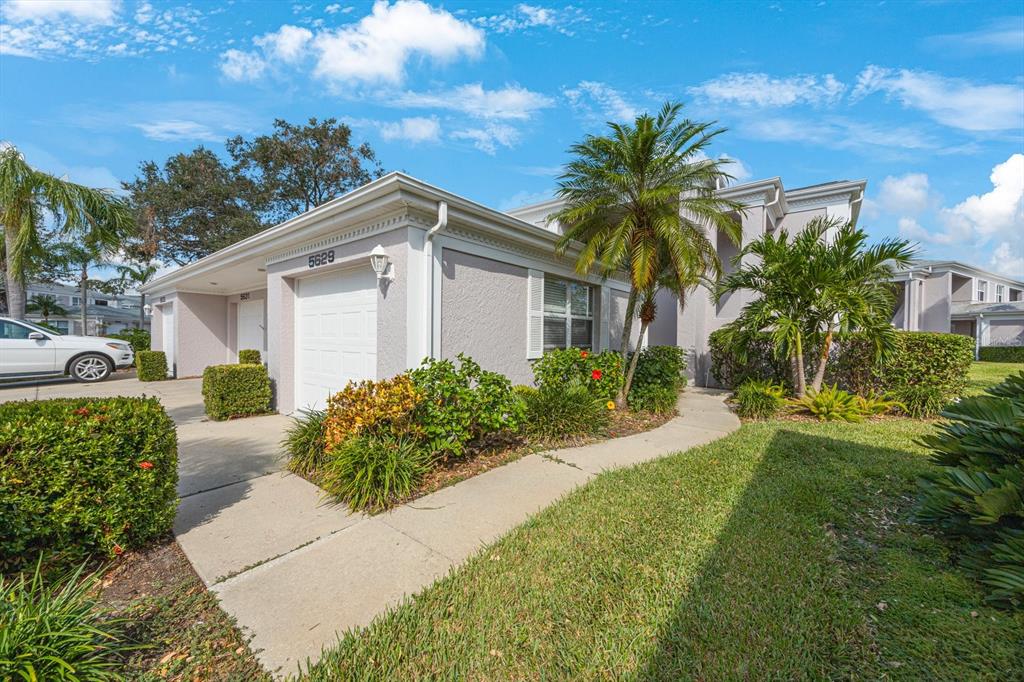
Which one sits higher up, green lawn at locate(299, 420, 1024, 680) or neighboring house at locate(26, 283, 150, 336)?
neighboring house at locate(26, 283, 150, 336)

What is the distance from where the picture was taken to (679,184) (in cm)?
657

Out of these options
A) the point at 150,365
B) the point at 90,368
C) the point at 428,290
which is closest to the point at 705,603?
the point at 428,290

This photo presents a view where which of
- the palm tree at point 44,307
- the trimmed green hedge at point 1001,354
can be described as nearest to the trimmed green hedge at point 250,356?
the palm tree at point 44,307

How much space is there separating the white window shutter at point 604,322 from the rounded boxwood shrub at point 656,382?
86cm

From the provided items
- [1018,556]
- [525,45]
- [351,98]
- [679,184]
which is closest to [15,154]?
[351,98]

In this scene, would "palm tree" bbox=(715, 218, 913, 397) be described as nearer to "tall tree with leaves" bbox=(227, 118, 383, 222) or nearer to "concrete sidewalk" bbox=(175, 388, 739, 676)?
"concrete sidewalk" bbox=(175, 388, 739, 676)

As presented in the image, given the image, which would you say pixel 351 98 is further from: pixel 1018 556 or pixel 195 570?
pixel 1018 556

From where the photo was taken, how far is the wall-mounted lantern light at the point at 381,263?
5328mm

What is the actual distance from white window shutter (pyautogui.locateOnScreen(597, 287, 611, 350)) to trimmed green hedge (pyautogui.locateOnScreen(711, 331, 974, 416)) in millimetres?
2296

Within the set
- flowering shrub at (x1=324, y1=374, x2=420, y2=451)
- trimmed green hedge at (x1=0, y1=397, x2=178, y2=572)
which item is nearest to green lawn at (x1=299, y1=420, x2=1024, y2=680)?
flowering shrub at (x1=324, y1=374, x2=420, y2=451)

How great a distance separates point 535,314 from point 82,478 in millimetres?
5755

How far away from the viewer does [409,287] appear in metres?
5.23

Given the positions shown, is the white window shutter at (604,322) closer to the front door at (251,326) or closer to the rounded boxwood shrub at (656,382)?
the rounded boxwood shrub at (656,382)

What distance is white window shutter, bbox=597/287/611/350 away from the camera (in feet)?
30.1
